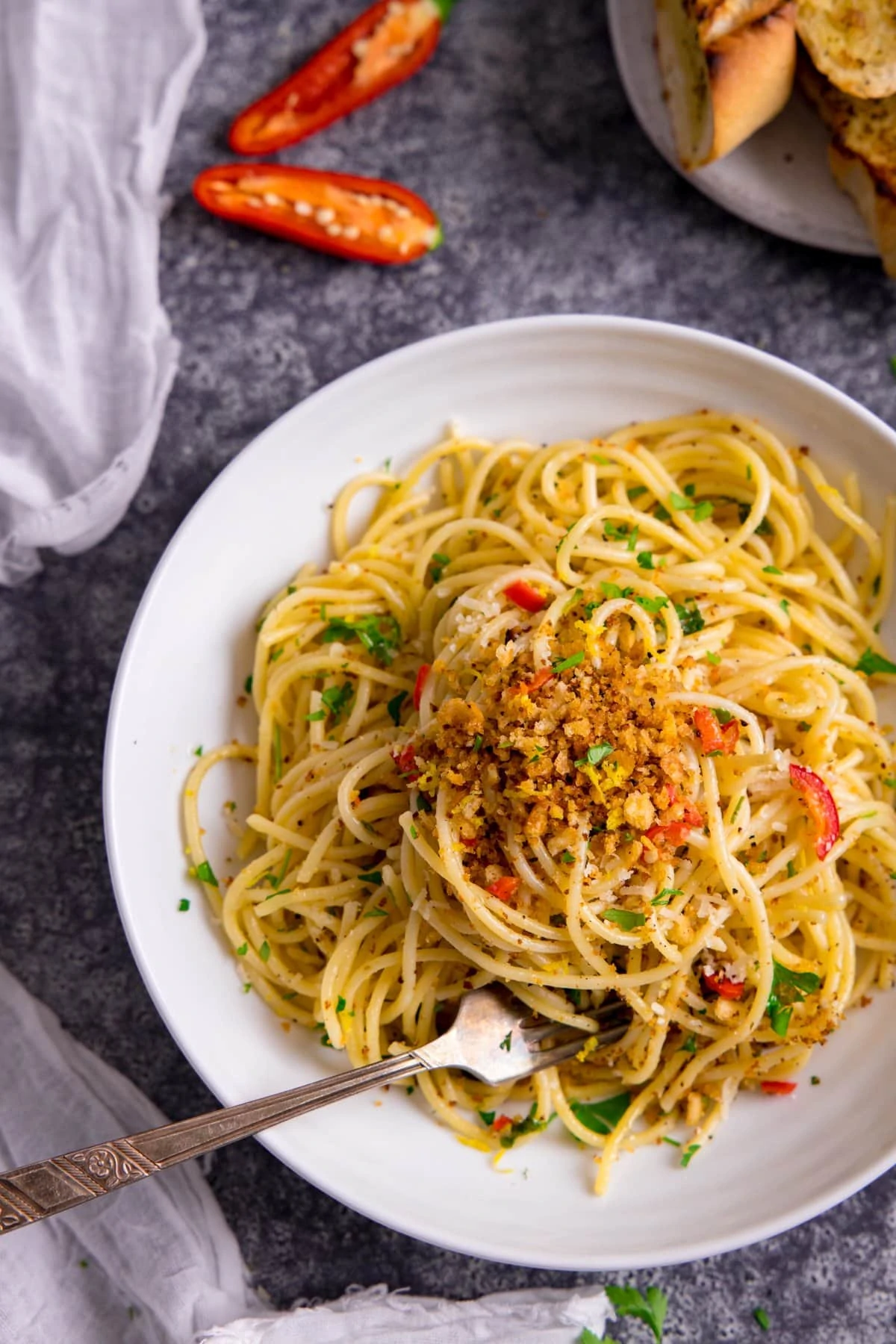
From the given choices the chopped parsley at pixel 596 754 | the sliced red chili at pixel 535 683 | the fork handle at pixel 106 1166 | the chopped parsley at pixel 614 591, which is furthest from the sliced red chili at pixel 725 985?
the fork handle at pixel 106 1166

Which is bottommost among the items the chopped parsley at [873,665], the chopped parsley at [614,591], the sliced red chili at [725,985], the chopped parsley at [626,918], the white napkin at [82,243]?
the sliced red chili at [725,985]

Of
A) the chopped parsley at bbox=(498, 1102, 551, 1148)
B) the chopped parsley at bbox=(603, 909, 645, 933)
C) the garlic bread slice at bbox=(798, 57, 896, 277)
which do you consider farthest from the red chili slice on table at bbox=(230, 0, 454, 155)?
the chopped parsley at bbox=(498, 1102, 551, 1148)

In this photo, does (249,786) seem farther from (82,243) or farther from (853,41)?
(853,41)

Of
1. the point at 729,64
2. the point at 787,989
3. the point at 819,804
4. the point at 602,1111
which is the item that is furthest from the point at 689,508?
the point at 602,1111

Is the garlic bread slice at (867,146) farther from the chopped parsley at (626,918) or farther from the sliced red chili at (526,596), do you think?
the chopped parsley at (626,918)

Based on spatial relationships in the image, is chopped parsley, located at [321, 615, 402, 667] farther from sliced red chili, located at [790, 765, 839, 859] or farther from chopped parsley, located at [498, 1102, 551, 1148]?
chopped parsley, located at [498, 1102, 551, 1148]
